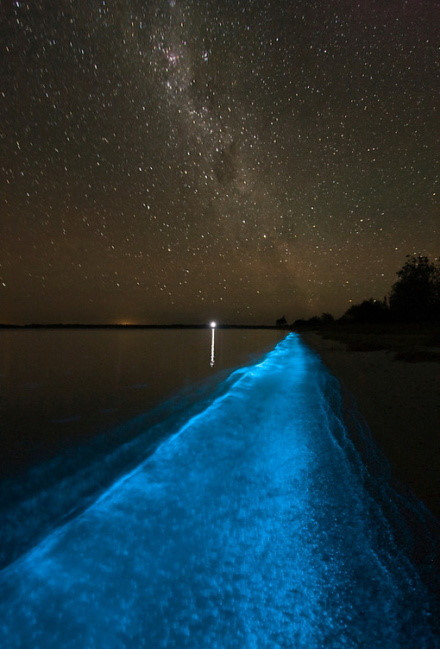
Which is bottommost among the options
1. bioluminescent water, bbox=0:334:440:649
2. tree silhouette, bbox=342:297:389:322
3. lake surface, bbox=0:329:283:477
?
lake surface, bbox=0:329:283:477

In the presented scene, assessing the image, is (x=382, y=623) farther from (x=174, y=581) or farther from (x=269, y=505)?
(x=269, y=505)

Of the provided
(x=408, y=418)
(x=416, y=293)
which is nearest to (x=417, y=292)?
(x=416, y=293)

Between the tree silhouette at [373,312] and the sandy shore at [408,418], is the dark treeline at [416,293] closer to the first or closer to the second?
the tree silhouette at [373,312]

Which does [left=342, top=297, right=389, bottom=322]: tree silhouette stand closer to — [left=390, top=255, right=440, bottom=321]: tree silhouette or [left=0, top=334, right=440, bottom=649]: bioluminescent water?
[left=390, top=255, right=440, bottom=321]: tree silhouette

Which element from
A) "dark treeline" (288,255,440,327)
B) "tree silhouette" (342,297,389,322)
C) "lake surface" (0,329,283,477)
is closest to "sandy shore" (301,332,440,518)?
"lake surface" (0,329,283,477)

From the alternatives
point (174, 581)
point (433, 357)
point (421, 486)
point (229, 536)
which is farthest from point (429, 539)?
point (433, 357)

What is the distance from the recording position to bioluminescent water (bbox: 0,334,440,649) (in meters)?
1.85

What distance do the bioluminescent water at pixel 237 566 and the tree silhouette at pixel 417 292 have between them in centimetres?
4904

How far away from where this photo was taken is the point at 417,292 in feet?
159

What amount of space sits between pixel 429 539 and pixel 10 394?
1094 centimetres

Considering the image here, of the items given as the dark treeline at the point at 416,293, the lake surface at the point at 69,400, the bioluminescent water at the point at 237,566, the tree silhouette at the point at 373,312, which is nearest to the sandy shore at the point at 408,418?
the bioluminescent water at the point at 237,566

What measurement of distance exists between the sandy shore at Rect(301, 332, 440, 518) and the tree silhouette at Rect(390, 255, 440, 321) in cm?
4103

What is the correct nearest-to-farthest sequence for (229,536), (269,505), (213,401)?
(229,536) → (269,505) → (213,401)

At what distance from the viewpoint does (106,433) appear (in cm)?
643
